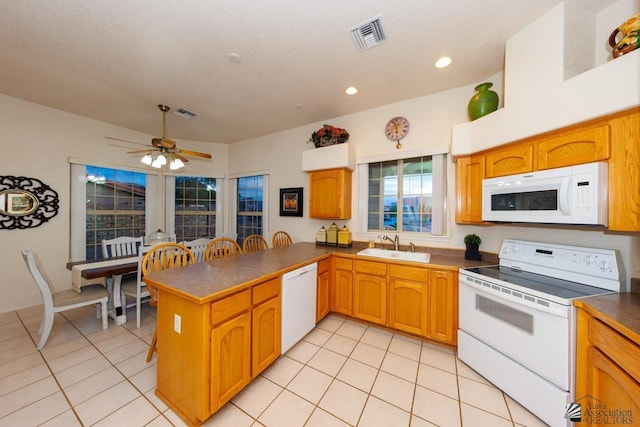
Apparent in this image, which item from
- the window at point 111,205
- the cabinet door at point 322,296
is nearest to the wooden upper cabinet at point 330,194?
the cabinet door at point 322,296

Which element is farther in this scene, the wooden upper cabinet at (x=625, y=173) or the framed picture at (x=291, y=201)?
the framed picture at (x=291, y=201)

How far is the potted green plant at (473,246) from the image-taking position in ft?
7.45

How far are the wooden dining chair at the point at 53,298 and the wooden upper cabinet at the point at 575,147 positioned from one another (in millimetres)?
4252

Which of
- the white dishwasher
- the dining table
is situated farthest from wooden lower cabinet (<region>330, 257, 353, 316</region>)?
the dining table

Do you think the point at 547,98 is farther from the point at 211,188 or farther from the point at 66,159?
the point at 66,159

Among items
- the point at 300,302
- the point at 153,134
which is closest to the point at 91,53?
the point at 153,134

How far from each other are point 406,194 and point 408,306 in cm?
137

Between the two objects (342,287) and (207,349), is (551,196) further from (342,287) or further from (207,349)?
(207,349)

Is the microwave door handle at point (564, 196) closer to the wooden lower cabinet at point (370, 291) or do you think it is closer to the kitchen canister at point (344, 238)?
the wooden lower cabinet at point (370, 291)

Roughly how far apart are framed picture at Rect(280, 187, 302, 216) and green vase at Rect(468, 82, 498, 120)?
2450 millimetres

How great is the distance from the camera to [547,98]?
152 centimetres

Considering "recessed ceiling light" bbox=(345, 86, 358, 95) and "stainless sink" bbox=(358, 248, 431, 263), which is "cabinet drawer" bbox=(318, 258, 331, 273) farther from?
"recessed ceiling light" bbox=(345, 86, 358, 95)

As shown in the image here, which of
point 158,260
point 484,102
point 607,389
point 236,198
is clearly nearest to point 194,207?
point 236,198

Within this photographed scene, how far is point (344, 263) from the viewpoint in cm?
257
